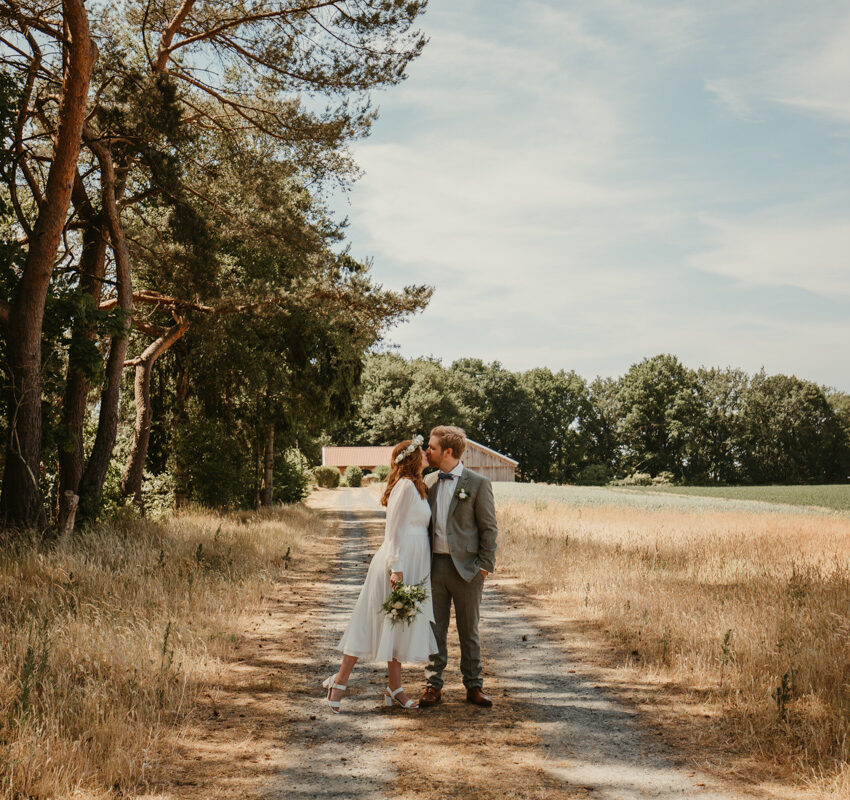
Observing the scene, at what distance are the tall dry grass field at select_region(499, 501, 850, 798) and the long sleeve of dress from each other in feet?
9.13

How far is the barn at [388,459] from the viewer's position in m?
78.8

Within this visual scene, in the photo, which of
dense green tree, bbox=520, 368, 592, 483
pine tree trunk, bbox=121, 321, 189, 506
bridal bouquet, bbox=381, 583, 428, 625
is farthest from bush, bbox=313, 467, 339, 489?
bridal bouquet, bbox=381, 583, 428, 625

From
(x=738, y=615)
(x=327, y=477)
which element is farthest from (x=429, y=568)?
(x=327, y=477)

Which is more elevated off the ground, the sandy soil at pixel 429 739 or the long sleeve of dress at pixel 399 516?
the long sleeve of dress at pixel 399 516

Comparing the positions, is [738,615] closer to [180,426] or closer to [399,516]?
[399,516]

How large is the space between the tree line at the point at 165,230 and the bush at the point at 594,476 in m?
68.1

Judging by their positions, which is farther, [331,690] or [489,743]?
[331,690]

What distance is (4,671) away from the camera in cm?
552

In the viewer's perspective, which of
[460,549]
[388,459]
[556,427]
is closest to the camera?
[460,549]

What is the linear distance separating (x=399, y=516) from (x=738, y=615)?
4300mm

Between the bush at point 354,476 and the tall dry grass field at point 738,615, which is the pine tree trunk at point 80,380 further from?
the bush at point 354,476

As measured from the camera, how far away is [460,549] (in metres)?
5.89

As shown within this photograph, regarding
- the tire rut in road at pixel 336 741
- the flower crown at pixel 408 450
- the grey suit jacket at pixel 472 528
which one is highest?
the flower crown at pixel 408 450

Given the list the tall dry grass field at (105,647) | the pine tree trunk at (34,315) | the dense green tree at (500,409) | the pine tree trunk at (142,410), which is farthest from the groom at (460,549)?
the dense green tree at (500,409)
